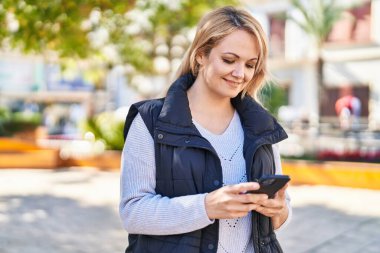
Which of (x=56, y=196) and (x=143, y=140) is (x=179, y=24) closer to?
(x=56, y=196)

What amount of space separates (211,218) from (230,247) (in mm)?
208

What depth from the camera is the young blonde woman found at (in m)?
1.86

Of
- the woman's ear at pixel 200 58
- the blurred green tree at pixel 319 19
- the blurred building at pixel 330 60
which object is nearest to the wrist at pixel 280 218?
the woman's ear at pixel 200 58

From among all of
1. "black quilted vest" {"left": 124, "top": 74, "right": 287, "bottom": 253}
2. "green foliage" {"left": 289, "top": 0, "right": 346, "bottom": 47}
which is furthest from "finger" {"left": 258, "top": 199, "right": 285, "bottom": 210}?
"green foliage" {"left": 289, "top": 0, "right": 346, "bottom": 47}

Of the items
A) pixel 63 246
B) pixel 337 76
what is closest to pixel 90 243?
pixel 63 246

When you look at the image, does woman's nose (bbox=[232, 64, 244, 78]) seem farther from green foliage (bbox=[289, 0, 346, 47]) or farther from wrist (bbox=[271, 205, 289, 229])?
green foliage (bbox=[289, 0, 346, 47])

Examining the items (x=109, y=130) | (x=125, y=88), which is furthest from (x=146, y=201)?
(x=125, y=88)

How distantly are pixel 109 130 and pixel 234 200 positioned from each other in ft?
40.4

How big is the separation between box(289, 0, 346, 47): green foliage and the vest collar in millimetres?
25141

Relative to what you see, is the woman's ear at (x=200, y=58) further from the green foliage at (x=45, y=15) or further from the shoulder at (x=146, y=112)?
the green foliage at (x=45, y=15)

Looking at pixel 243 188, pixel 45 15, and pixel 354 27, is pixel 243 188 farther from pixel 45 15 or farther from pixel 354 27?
pixel 354 27

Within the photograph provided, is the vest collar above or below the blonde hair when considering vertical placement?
below

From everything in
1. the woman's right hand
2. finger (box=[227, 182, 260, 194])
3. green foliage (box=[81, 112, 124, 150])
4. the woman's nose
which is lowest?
green foliage (box=[81, 112, 124, 150])

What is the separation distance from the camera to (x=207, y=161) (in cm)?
194
